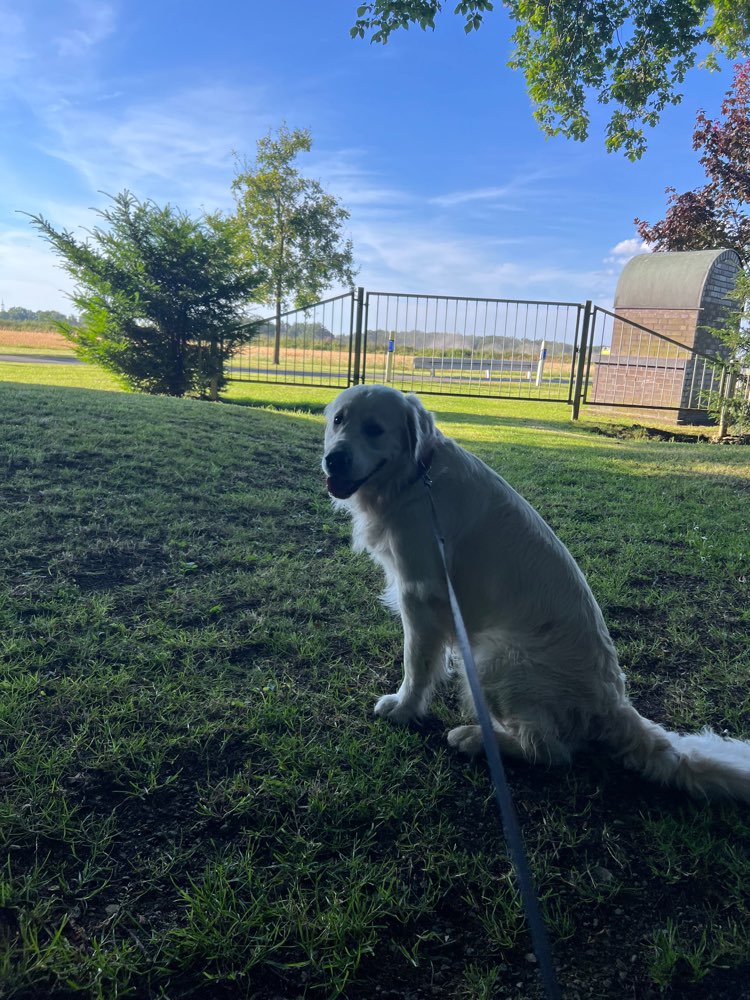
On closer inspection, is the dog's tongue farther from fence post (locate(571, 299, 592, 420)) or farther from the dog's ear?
fence post (locate(571, 299, 592, 420))

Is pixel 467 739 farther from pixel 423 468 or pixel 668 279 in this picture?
pixel 668 279

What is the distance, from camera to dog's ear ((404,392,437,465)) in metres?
2.81

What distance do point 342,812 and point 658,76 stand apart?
36.8 ft

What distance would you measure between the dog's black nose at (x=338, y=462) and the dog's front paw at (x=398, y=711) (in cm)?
108

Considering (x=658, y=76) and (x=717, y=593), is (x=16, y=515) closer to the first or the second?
(x=717, y=593)

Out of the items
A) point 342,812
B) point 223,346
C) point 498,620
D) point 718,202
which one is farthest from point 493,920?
point 718,202

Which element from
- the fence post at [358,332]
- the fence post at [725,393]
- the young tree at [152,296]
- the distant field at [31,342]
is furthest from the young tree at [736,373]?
the distant field at [31,342]

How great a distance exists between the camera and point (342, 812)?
2.13m

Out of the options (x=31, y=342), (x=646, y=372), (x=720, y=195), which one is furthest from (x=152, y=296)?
(x=31, y=342)

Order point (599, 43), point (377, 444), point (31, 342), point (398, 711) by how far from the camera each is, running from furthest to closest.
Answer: point (31, 342) → point (599, 43) → point (377, 444) → point (398, 711)

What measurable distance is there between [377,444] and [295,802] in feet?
5.12

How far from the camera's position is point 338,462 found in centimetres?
273

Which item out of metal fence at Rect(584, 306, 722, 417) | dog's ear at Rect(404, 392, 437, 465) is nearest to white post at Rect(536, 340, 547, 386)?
metal fence at Rect(584, 306, 722, 417)

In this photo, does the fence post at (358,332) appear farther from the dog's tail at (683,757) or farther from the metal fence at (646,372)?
the dog's tail at (683,757)
